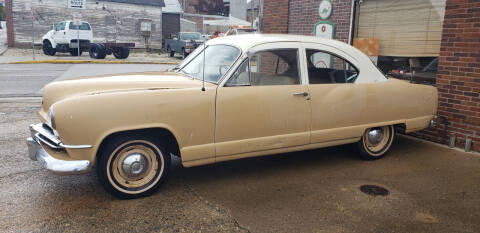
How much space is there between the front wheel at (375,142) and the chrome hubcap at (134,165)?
289cm

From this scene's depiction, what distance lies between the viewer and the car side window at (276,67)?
4485 millimetres

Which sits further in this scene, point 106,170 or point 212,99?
point 212,99

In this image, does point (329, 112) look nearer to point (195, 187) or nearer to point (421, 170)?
point (421, 170)

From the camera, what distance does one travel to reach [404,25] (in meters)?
7.34

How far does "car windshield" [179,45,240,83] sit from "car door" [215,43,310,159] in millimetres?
165

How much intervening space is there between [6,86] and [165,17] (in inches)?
1025

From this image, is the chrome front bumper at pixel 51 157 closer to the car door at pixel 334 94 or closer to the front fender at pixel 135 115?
the front fender at pixel 135 115

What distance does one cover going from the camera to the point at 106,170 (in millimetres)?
3803

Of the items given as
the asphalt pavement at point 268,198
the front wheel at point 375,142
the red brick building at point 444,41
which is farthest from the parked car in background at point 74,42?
the front wheel at point 375,142

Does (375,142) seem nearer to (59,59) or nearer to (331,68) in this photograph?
(331,68)

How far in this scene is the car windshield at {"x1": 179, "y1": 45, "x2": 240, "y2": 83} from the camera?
4371 mm

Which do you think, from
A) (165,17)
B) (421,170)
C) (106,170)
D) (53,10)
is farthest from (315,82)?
(165,17)

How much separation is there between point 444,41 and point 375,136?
198 cm

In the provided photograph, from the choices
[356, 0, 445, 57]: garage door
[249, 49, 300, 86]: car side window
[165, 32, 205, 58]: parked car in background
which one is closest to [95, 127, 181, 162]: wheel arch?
[249, 49, 300, 86]: car side window
